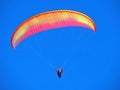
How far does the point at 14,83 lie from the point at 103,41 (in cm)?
483

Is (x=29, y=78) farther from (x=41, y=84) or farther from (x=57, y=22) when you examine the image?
(x=57, y=22)

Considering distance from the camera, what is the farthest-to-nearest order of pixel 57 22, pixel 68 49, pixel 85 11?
pixel 68 49
pixel 85 11
pixel 57 22

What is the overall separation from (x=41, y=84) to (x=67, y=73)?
57.1 inches

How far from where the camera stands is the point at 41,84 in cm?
1920

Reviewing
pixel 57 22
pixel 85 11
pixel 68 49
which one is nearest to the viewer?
pixel 57 22

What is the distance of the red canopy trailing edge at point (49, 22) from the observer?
11250 millimetres

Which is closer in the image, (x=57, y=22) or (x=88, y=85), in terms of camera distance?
(x=57, y=22)

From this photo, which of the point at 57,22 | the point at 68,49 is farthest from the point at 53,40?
the point at 57,22

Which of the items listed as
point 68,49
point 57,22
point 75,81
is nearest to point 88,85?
point 75,81

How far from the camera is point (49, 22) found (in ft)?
38.1

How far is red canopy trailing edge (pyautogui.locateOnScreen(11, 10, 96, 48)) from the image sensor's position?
36.9 ft

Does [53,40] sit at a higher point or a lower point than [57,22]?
higher

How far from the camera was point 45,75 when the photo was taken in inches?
751

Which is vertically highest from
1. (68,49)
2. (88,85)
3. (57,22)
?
(68,49)
